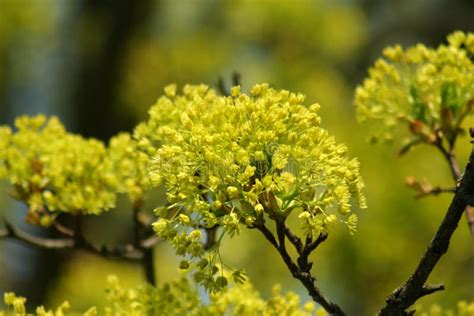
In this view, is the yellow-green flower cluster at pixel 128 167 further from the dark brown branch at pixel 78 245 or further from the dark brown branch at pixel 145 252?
the dark brown branch at pixel 78 245

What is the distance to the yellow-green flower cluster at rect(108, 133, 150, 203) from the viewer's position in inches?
132

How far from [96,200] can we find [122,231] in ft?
22.7

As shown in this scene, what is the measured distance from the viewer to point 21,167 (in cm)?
355

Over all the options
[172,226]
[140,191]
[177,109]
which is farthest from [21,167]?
[172,226]

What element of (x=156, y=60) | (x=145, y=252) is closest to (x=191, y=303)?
(x=145, y=252)

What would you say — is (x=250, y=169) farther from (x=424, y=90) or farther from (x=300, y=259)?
(x=424, y=90)

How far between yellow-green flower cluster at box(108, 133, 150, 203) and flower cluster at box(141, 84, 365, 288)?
80 cm

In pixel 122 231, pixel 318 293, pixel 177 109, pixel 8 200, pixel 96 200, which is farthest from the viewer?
pixel 122 231

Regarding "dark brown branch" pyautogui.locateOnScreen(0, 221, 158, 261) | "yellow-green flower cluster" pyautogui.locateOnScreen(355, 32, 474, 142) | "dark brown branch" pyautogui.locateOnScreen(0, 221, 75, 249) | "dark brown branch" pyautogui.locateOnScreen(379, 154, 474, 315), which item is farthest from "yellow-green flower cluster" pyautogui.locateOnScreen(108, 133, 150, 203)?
"dark brown branch" pyautogui.locateOnScreen(379, 154, 474, 315)

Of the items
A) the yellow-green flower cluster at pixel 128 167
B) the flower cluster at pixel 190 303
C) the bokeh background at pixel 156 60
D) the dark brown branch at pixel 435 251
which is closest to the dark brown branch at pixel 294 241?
the dark brown branch at pixel 435 251

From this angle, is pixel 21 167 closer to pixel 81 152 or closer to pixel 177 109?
pixel 81 152

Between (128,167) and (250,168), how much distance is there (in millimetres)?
1140

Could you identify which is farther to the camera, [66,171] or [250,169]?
[66,171]

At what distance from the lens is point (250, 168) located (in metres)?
2.39
